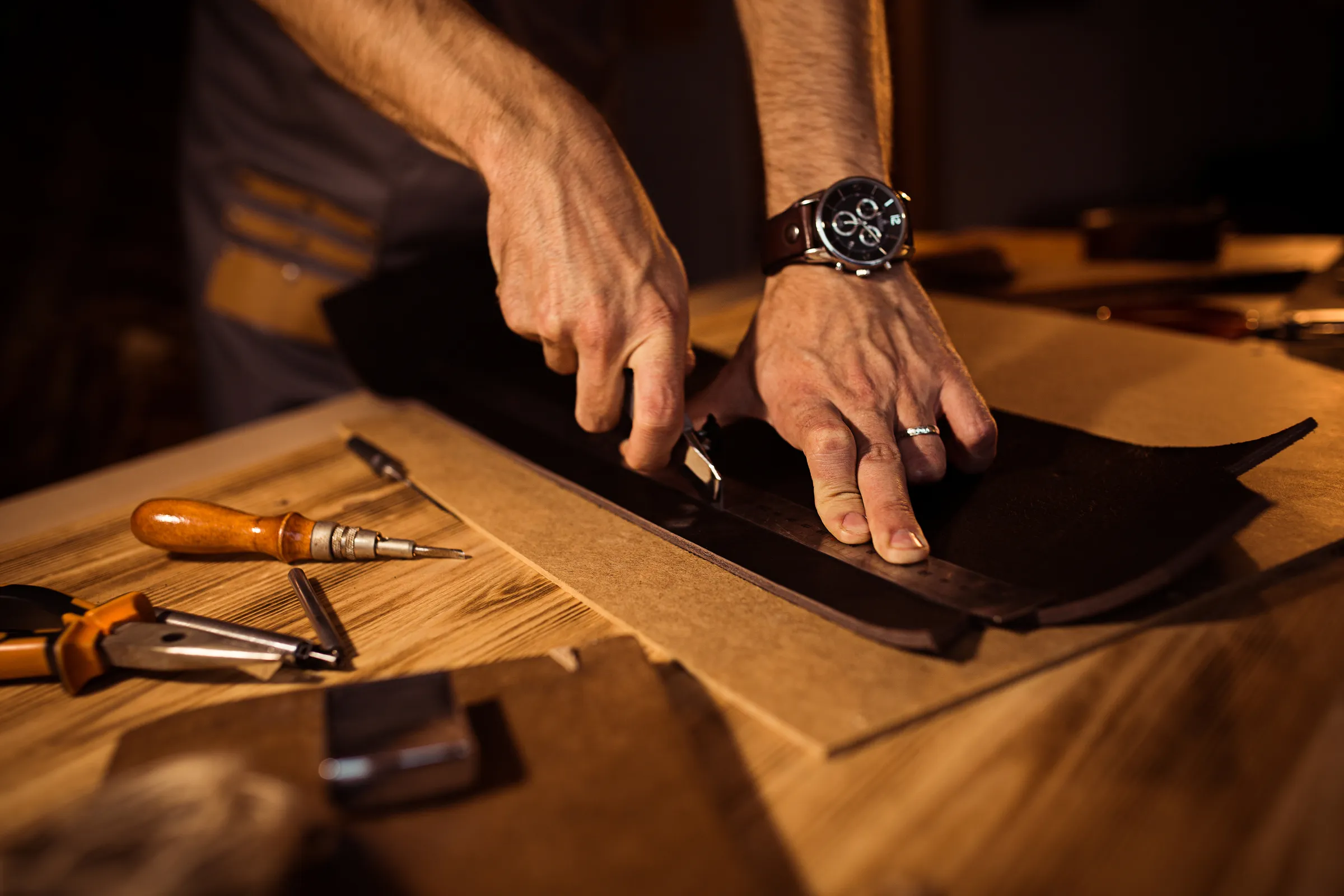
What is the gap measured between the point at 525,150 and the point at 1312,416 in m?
0.85

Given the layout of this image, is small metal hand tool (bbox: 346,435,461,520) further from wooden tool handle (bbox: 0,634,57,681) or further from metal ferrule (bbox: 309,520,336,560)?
wooden tool handle (bbox: 0,634,57,681)

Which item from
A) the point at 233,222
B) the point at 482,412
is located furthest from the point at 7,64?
the point at 482,412

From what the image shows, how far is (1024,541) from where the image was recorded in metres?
0.68

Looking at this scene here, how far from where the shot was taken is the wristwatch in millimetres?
981

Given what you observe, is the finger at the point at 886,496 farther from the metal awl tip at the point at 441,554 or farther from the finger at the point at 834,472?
the metal awl tip at the point at 441,554

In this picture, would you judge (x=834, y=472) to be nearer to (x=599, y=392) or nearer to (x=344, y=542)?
(x=599, y=392)

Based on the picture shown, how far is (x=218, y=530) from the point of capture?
0.79m

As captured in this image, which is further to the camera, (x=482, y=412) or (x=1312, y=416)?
(x=482, y=412)

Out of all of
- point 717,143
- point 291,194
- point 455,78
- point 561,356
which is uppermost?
→ point 455,78

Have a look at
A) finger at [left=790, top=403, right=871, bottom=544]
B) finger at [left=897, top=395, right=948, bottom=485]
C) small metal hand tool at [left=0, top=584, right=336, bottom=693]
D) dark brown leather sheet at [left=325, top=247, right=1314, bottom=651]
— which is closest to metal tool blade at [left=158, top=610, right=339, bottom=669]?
small metal hand tool at [left=0, top=584, right=336, bottom=693]

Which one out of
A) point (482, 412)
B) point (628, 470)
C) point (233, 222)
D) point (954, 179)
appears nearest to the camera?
point (628, 470)

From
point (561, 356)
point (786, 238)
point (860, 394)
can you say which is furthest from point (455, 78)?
point (860, 394)

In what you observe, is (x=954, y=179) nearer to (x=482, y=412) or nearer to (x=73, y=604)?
(x=482, y=412)

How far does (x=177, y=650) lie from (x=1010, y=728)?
554 millimetres
